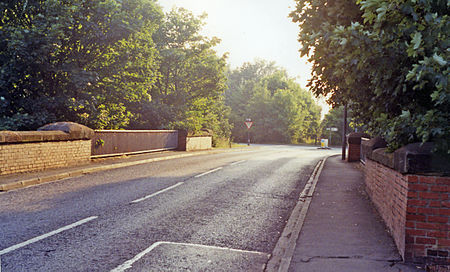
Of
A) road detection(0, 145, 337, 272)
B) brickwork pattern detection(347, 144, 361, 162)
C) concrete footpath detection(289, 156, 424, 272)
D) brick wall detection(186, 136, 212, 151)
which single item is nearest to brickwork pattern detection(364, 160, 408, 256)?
concrete footpath detection(289, 156, 424, 272)

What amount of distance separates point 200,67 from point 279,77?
45.8 metres

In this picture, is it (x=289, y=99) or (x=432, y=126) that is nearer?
(x=432, y=126)

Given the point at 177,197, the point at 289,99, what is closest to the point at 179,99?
the point at 177,197

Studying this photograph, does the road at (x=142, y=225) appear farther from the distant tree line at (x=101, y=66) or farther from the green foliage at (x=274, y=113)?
the green foliage at (x=274, y=113)

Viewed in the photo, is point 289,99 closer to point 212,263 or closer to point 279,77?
point 279,77

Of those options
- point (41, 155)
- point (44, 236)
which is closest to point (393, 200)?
point (44, 236)

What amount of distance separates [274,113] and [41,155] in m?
51.7

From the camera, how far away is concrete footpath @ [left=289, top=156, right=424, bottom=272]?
4484 millimetres

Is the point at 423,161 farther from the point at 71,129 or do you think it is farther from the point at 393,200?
the point at 71,129

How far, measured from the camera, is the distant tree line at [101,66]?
13852mm

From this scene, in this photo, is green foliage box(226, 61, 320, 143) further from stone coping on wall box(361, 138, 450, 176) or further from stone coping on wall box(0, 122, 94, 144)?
stone coping on wall box(361, 138, 450, 176)

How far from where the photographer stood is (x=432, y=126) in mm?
4266

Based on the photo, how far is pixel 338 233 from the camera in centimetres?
591

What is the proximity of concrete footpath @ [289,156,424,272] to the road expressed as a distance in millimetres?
555
